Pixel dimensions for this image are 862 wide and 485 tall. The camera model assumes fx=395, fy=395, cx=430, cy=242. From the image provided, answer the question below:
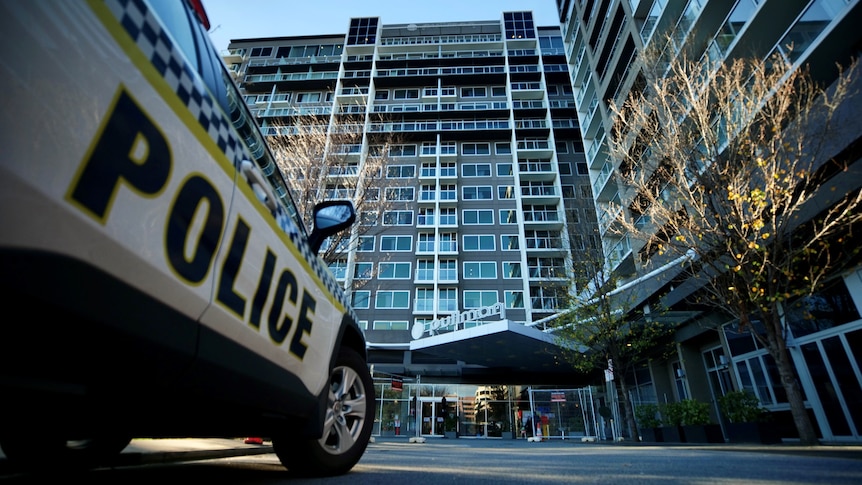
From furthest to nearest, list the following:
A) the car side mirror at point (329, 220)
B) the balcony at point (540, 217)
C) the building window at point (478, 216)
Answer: the building window at point (478, 216)
the balcony at point (540, 217)
the car side mirror at point (329, 220)

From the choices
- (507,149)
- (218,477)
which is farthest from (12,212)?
(507,149)

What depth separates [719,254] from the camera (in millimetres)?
8445

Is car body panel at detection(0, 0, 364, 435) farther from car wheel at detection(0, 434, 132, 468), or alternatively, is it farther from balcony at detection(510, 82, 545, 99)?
balcony at detection(510, 82, 545, 99)

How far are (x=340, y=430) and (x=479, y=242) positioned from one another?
105ft

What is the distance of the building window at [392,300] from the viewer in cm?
3088

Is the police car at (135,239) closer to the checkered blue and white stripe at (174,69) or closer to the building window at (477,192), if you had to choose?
the checkered blue and white stripe at (174,69)

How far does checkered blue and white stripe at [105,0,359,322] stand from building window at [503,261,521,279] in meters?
31.5

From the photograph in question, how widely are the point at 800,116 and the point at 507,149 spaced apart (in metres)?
32.9

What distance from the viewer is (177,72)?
1.23 meters

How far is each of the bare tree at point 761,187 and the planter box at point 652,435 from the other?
594 centimetres

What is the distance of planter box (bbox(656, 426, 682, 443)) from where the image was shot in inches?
480

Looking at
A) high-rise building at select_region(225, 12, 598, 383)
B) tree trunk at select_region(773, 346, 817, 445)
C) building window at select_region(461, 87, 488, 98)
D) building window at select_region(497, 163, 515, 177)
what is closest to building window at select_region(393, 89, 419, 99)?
high-rise building at select_region(225, 12, 598, 383)

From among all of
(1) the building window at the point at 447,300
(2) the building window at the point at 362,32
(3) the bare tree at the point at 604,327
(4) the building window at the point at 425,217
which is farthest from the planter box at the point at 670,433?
(2) the building window at the point at 362,32

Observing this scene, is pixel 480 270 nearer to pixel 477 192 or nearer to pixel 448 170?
pixel 477 192
